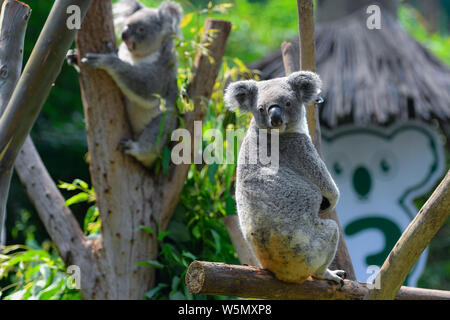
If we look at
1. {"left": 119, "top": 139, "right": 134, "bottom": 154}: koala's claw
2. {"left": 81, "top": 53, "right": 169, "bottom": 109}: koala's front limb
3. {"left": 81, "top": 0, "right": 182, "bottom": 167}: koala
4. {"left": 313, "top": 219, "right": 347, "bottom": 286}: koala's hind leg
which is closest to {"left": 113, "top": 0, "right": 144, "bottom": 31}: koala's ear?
{"left": 81, "top": 0, "right": 182, "bottom": 167}: koala

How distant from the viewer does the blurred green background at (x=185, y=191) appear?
138 inches

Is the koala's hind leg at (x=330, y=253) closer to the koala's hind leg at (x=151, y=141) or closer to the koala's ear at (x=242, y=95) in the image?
the koala's ear at (x=242, y=95)

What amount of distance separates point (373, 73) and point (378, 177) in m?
1.07

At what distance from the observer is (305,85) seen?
7.26 ft

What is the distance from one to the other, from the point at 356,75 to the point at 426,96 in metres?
0.72

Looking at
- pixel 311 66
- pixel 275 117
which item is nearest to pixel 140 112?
pixel 311 66

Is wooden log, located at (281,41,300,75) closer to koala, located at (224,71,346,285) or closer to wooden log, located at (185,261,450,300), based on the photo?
koala, located at (224,71,346,285)

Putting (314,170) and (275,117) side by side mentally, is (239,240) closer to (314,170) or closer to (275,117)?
(314,170)

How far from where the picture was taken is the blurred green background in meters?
3.50

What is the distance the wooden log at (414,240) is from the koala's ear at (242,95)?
0.81m

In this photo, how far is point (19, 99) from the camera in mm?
2000

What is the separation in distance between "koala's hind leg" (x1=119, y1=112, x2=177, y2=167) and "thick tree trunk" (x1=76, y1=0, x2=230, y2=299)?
0.22 feet
